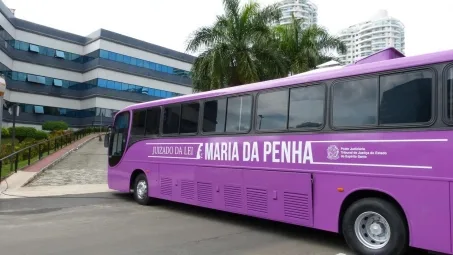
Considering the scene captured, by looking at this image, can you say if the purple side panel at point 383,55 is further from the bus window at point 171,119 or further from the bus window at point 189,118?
the bus window at point 171,119

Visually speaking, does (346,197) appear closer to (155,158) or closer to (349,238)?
(349,238)

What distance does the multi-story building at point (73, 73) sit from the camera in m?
48.4

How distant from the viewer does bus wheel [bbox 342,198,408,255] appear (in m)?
5.69

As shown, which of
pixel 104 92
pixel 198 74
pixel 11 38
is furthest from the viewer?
pixel 104 92

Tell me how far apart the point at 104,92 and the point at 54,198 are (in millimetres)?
42072

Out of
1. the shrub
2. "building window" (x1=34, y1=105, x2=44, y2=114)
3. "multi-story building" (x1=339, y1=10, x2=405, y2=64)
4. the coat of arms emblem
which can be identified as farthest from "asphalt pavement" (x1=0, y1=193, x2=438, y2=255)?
"building window" (x1=34, y1=105, x2=44, y2=114)

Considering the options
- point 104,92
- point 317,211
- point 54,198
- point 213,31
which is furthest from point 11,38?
point 317,211

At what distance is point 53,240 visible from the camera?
22.8 ft

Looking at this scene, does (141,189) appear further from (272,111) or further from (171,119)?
(272,111)

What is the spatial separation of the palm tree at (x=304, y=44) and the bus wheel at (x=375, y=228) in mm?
16756

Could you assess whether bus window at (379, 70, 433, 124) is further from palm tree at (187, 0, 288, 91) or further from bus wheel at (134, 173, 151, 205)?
palm tree at (187, 0, 288, 91)

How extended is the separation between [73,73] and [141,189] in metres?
47.1

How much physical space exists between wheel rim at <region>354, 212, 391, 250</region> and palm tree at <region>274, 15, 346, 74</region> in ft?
55.1

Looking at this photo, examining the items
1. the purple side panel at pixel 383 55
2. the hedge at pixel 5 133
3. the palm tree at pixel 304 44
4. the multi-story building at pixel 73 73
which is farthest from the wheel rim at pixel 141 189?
the multi-story building at pixel 73 73
